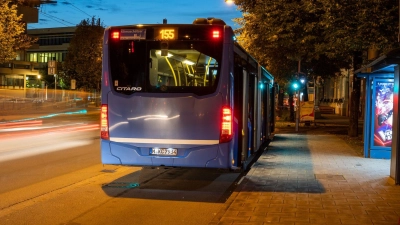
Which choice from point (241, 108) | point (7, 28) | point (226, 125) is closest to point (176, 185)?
point (241, 108)

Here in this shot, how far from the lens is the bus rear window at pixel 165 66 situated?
349 inches

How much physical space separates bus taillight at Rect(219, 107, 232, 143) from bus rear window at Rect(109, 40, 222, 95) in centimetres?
49

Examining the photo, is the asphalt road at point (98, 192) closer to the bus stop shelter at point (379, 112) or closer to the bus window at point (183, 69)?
the bus window at point (183, 69)

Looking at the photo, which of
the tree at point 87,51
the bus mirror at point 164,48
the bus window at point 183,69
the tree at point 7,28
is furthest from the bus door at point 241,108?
the tree at point 87,51

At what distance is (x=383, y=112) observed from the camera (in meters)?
13.9

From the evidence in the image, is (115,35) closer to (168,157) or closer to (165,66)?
(165,66)

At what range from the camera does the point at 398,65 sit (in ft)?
32.1

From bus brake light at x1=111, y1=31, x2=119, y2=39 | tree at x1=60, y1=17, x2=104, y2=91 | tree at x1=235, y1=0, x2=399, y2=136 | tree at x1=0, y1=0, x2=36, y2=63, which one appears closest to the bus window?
bus brake light at x1=111, y1=31, x2=119, y2=39

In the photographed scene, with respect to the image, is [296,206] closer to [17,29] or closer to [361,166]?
[361,166]

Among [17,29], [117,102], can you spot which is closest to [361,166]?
[117,102]

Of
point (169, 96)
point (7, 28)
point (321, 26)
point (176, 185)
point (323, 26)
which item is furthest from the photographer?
point (7, 28)

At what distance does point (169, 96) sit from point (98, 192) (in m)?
2.46

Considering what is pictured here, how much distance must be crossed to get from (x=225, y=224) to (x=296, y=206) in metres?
1.68

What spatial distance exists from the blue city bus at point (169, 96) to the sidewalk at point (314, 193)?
1.10 meters
